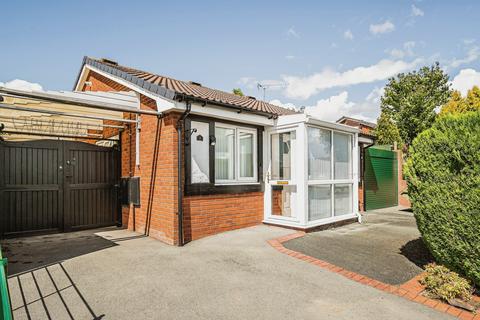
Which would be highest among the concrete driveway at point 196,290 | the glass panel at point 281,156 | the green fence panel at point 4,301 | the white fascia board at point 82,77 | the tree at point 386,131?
the white fascia board at point 82,77

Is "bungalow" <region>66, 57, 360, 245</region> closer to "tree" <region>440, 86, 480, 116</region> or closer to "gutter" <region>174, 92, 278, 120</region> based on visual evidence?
"gutter" <region>174, 92, 278, 120</region>

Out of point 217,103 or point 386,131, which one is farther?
point 386,131

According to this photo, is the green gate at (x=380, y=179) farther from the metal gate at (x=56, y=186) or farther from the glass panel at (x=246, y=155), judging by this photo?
the metal gate at (x=56, y=186)

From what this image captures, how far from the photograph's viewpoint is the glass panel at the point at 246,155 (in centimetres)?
748

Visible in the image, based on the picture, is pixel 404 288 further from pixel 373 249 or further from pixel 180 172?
pixel 180 172

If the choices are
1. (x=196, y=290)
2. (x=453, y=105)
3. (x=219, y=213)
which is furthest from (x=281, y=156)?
(x=453, y=105)

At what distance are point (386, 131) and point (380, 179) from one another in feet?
24.9

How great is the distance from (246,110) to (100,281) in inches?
183

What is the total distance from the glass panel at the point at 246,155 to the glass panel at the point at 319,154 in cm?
152

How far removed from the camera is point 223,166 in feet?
23.1

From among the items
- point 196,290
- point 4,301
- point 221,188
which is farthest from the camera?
point 221,188

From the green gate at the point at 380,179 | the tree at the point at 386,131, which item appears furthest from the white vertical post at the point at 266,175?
the tree at the point at 386,131

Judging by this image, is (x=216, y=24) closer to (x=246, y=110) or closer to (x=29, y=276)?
(x=246, y=110)

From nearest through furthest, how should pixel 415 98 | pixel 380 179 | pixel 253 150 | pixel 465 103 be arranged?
pixel 253 150 < pixel 380 179 < pixel 415 98 < pixel 465 103
